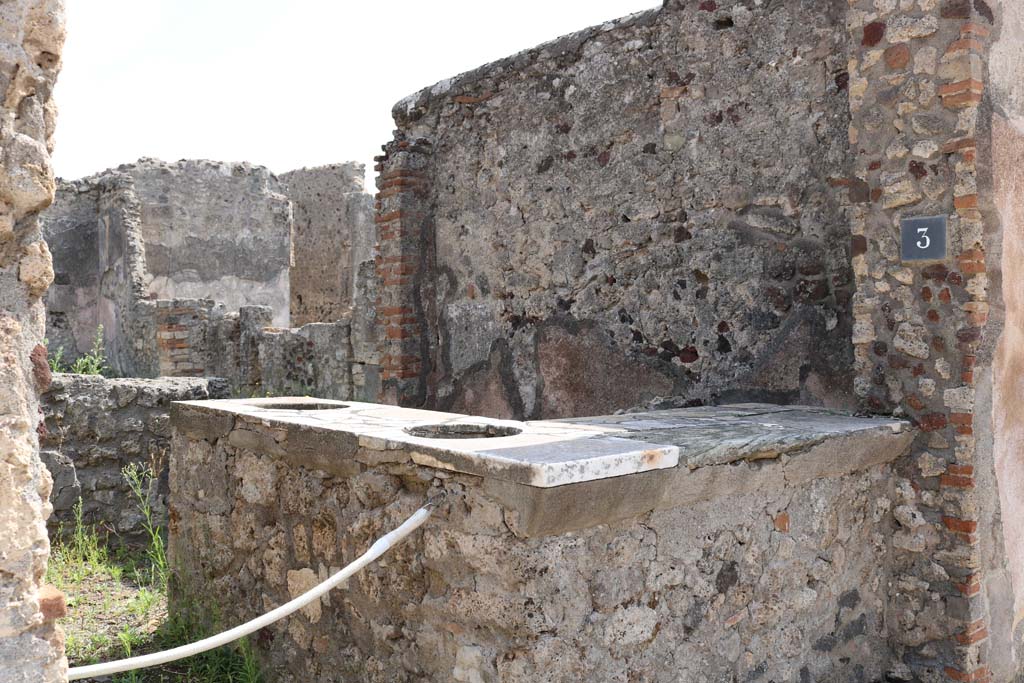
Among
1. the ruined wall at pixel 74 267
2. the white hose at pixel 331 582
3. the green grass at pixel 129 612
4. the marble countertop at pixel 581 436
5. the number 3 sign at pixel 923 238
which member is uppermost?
the ruined wall at pixel 74 267

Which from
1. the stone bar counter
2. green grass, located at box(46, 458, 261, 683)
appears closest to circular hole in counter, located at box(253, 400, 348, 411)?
the stone bar counter

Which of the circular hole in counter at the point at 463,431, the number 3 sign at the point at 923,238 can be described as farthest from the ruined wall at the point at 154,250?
the number 3 sign at the point at 923,238

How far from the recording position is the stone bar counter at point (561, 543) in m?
2.30

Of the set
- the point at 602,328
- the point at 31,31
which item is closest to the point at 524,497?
the point at 31,31

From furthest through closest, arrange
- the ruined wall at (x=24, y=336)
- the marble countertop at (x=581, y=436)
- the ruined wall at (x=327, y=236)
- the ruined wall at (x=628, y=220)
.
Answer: the ruined wall at (x=327, y=236) → the ruined wall at (x=628, y=220) → the marble countertop at (x=581, y=436) → the ruined wall at (x=24, y=336)

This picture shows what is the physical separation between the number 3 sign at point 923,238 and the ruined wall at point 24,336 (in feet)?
9.33

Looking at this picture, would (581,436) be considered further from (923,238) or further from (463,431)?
(923,238)

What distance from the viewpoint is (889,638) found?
3.29m

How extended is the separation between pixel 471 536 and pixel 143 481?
3525mm

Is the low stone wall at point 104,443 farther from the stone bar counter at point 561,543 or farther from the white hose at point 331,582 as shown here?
the white hose at point 331,582

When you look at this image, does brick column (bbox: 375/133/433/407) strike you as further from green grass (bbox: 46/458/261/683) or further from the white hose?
the white hose

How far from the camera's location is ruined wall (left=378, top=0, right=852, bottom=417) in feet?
12.7

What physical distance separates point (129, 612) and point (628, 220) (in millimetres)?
3086

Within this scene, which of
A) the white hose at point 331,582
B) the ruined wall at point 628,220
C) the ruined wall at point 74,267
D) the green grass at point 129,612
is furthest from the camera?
the ruined wall at point 74,267
